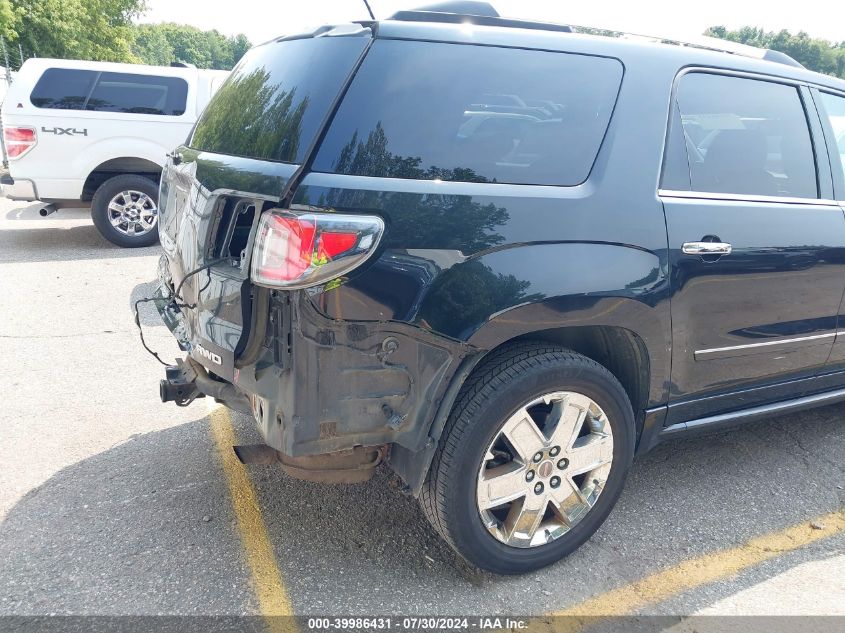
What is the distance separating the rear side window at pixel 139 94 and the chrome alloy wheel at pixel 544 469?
7.11m

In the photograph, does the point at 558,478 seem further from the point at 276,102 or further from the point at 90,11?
the point at 90,11

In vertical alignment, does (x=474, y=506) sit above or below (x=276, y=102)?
below

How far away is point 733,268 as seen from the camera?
2.71 meters

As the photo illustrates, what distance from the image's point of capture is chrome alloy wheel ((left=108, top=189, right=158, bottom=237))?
7855 millimetres

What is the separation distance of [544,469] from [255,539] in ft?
3.96

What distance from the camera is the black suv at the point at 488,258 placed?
211cm

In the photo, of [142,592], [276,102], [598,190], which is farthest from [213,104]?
[142,592]

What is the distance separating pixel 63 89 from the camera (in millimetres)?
7660

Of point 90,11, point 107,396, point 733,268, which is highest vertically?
point 733,268

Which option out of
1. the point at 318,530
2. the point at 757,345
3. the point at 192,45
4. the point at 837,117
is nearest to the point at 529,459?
the point at 318,530

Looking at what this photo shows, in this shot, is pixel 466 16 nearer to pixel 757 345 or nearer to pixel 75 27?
pixel 757 345

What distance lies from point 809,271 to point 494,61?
174 cm

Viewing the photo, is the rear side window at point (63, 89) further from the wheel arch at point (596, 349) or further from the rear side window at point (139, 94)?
the wheel arch at point (596, 349)

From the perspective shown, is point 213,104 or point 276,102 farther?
point 213,104
